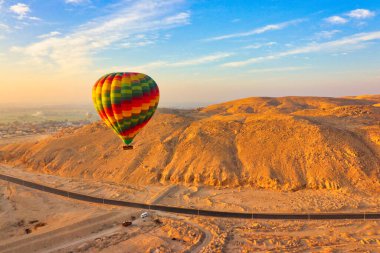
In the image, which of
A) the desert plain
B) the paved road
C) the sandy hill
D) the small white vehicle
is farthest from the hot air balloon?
the sandy hill

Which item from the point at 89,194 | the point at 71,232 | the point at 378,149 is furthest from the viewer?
the point at 378,149

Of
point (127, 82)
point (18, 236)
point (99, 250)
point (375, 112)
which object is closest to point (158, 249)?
point (99, 250)

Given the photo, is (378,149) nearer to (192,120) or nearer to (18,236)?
(192,120)

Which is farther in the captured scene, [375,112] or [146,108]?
[375,112]

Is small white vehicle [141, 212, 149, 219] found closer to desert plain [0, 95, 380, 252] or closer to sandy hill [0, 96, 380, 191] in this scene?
desert plain [0, 95, 380, 252]

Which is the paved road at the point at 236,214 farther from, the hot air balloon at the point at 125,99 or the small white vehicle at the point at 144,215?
the hot air balloon at the point at 125,99

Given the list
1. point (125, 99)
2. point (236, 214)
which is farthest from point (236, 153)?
point (125, 99)
